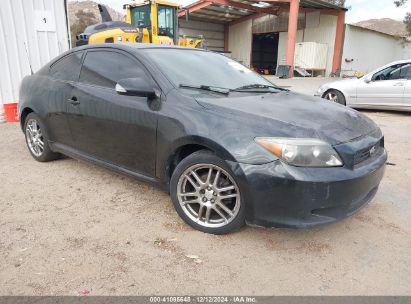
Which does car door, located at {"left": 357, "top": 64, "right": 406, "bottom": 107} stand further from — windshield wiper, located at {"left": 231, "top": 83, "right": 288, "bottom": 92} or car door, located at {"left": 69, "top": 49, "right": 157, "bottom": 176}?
car door, located at {"left": 69, "top": 49, "right": 157, "bottom": 176}

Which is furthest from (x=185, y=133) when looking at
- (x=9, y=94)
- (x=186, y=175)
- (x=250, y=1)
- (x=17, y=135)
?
(x=250, y=1)

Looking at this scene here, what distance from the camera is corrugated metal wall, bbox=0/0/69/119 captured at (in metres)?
7.93

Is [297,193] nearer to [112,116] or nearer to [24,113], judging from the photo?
[112,116]

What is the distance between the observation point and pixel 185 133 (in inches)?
111

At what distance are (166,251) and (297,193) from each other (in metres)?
1.07

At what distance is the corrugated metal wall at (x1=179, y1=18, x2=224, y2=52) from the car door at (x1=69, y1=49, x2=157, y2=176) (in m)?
24.5

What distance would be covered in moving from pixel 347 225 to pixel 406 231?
49 cm

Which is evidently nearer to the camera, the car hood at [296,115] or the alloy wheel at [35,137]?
the car hood at [296,115]

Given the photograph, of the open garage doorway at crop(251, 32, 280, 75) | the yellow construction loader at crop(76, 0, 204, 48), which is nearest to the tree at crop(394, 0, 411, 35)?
the open garage doorway at crop(251, 32, 280, 75)

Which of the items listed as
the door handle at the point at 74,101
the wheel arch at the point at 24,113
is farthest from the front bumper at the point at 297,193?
the wheel arch at the point at 24,113

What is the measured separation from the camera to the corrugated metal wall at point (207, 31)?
89.0ft

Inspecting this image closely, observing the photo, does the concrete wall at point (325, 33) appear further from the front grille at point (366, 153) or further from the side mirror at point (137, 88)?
the side mirror at point (137, 88)

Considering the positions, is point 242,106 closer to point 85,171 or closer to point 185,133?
point 185,133

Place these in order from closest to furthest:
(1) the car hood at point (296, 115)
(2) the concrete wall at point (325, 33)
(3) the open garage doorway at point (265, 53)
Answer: (1) the car hood at point (296, 115) → (2) the concrete wall at point (325, 33) → (3) the open garage doorway at point (265, 53)
